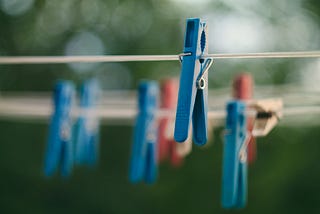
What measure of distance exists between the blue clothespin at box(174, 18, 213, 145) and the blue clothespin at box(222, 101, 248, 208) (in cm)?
31

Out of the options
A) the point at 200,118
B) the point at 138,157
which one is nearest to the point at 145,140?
the point at 138,157

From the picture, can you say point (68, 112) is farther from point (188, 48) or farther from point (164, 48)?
point (164, 48)

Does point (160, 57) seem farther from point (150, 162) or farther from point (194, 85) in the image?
point (150, 162)

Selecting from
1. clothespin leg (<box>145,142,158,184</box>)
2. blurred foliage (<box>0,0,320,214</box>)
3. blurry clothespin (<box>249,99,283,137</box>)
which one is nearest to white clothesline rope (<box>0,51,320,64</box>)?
blurry clothespin (<box>249,99,283,137</box>)

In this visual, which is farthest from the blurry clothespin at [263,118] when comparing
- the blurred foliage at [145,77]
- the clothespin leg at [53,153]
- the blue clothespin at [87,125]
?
the blurred foliage at [145,77]

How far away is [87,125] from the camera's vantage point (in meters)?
2.61

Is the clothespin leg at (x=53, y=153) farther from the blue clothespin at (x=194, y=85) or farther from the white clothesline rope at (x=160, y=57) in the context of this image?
the blue clothespin at (x=194, y=85)

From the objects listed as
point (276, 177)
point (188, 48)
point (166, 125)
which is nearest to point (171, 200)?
point (276, 177)

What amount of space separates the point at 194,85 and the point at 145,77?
13.9 feet

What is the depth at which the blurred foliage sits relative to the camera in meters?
5.18

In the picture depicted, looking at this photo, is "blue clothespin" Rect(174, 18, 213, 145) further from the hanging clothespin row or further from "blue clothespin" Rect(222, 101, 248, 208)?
the hanging clothespin row

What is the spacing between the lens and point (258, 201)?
511 centimetres

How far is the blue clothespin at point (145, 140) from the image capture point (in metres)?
A: 2.22

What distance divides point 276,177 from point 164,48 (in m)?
1.30
